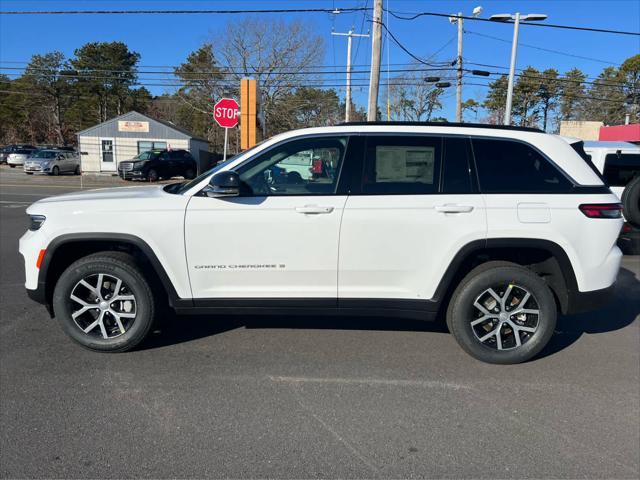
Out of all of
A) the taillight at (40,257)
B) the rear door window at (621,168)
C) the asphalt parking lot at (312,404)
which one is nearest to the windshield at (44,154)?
the asphalt parking lot at (312,404)

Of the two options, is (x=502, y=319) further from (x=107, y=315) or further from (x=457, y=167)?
(x=107, y=315)

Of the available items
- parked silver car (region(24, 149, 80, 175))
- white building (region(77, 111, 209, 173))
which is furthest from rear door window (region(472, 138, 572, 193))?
parked silver car (region(24, 149, 80, 175))

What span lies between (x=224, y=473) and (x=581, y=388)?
2.69m

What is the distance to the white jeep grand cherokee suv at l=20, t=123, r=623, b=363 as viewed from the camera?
3.63 m

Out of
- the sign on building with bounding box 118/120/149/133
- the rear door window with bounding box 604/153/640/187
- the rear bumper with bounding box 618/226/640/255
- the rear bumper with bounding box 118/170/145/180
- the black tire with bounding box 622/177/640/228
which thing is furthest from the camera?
the sign on building with bounding box 118/120/149/133

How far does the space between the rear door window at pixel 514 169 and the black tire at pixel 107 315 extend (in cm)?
287

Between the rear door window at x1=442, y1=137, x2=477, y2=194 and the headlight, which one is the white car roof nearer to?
the rear door window at x1=442, y1=137, x2=477, y2=194

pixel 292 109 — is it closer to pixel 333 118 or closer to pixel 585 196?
pixel 333 118

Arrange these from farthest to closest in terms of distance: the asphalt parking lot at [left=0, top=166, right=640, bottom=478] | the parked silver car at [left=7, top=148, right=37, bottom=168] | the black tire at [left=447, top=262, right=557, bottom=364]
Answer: the parked silver car at [left=7, top=148, right=37, bottom=168] < the black tire at [left=447, top=262, right=557, bottom=364] < the asphalt parking lot at [left=0, top=166, right=640, bottom=478]

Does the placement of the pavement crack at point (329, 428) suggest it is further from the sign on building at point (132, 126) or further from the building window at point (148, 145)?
the sign on building at point (132, 126)

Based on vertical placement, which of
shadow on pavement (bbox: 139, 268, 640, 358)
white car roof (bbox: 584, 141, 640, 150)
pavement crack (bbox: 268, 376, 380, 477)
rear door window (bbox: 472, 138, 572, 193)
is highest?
white car roof (bbox: 584, 141, 640, 150)

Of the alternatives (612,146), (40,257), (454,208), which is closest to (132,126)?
(612,146)

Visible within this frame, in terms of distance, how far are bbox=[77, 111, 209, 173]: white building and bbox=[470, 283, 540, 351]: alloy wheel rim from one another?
32.4 m

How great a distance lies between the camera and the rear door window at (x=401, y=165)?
12.1ft
